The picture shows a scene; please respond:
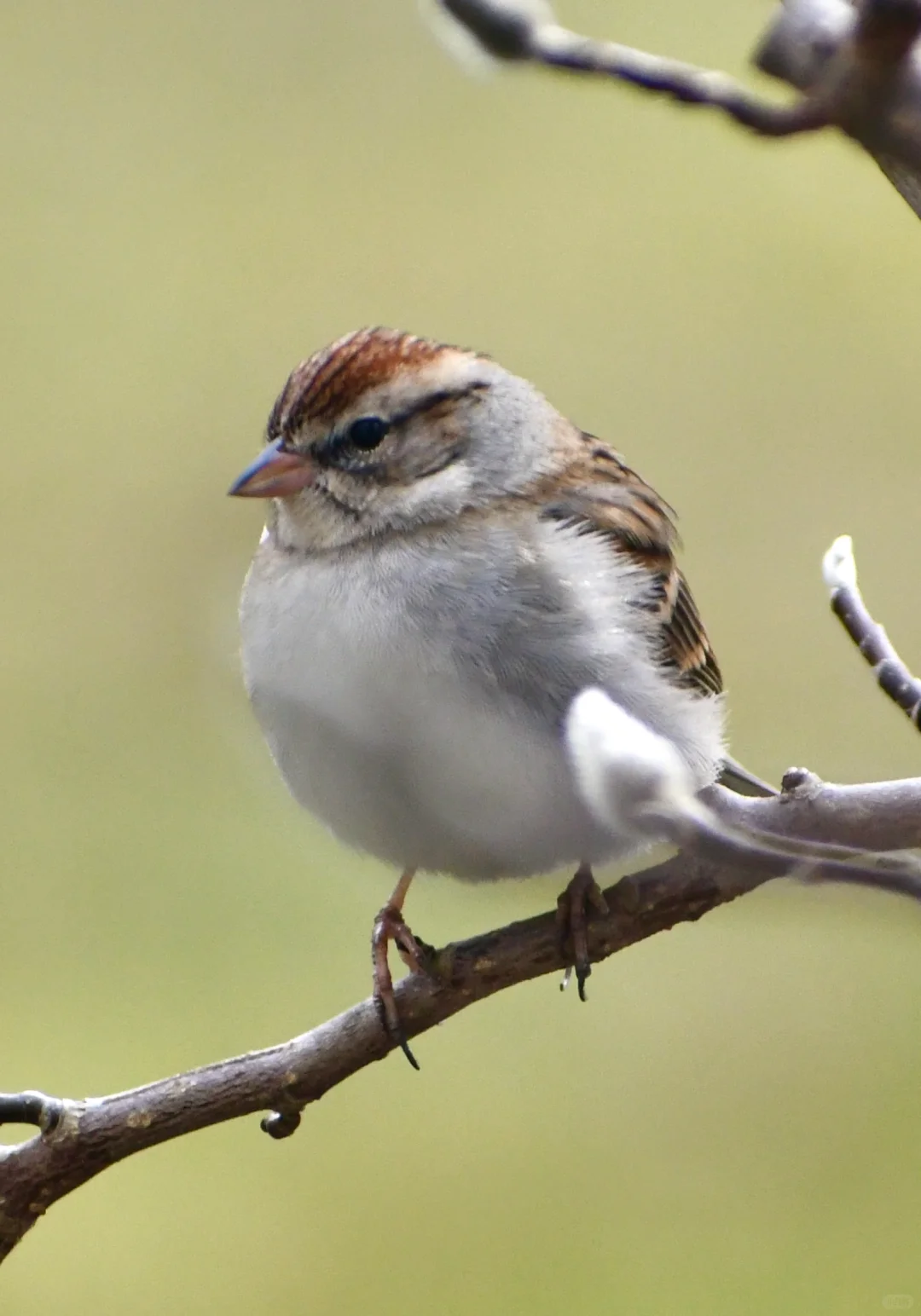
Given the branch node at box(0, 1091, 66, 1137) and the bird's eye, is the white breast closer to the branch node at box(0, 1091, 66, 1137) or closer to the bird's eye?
the bird's eye

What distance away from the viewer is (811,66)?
443mm

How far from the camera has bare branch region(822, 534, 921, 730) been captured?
2.65ft

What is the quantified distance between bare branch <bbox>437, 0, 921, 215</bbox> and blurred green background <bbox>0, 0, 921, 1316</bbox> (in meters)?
1.34

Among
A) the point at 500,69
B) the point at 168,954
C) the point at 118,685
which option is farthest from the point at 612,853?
the point at 118,685

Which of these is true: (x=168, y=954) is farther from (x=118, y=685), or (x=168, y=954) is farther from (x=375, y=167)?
(x=375, y=167)

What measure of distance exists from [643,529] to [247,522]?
0.58 m

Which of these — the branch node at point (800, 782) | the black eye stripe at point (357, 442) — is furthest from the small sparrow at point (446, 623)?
the branch node at point (800, 782)

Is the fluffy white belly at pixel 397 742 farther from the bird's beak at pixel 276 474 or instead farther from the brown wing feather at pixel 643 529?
the brown wing feather at pixel 643 529

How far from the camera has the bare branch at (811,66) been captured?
1.41ft

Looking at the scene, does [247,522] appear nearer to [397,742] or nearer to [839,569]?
[397,742]

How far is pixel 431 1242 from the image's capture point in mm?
2357

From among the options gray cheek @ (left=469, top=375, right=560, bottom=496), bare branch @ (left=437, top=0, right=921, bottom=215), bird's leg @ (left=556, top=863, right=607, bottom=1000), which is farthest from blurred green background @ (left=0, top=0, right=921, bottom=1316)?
bare branch @ (left=437, top=0, right=921, bottom=215)

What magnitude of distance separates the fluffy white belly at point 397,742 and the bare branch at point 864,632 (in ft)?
0.78

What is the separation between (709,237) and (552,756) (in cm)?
232
